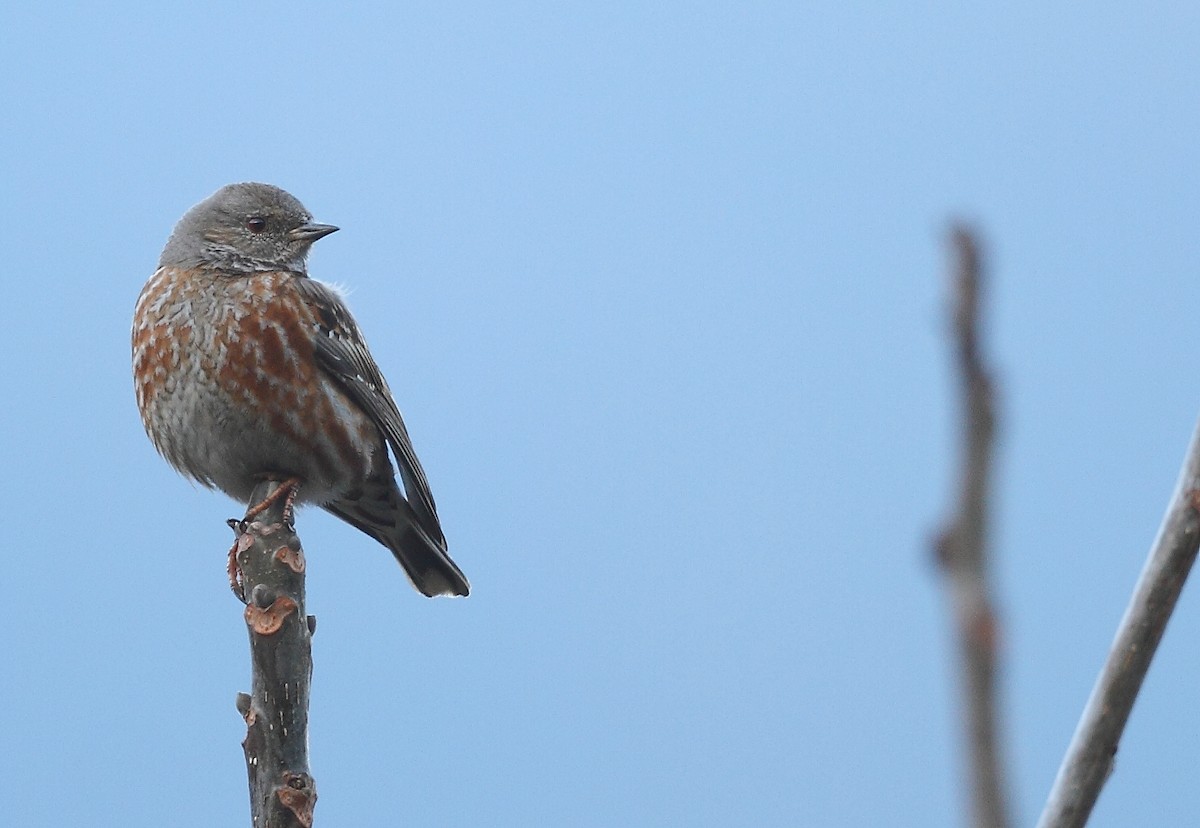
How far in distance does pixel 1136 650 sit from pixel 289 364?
5003mm

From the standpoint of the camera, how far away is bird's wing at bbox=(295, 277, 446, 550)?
640 centimetres

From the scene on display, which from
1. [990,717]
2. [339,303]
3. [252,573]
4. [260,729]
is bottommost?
[260,729]

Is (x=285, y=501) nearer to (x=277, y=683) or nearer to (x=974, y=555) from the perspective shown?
(x=277, y=683)

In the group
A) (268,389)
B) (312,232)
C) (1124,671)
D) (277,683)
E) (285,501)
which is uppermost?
(312,232)

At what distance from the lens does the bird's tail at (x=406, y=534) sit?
259 inches

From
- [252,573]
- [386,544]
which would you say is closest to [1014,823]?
[252,573]

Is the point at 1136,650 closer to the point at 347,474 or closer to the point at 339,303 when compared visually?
the point at 347,474

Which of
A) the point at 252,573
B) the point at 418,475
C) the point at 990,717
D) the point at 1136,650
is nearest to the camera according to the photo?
the point at 990,717

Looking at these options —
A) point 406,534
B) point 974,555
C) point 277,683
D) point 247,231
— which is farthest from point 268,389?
point 974,555

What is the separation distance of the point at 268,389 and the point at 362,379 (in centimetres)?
56

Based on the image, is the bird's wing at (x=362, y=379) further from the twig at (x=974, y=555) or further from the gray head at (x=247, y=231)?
the twig at (x=974, y=555)

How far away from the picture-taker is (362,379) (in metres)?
6.52

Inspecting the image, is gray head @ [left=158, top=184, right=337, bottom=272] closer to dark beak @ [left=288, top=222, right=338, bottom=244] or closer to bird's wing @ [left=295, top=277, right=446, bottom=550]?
dark beak @ [left=288, top=222, right=338, bottom=244]

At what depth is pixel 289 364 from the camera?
20.2 feet
